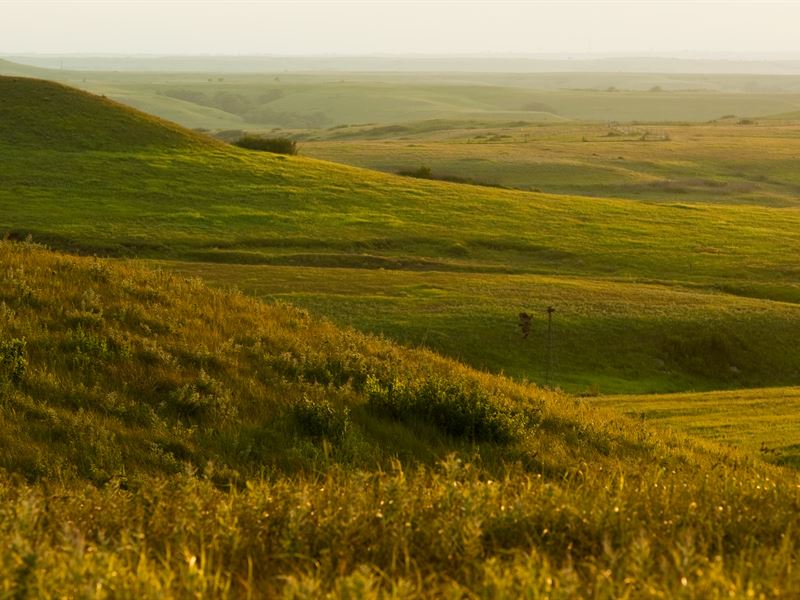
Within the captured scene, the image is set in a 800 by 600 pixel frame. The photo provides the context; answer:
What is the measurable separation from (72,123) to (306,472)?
218 feet

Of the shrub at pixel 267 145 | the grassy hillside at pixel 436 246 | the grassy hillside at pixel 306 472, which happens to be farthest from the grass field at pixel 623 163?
the grassy hillside at pixel 306 472

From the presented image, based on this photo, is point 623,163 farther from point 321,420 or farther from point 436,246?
point 321,420

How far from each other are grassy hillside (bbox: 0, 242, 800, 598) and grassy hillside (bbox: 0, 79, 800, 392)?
16597 millimetres

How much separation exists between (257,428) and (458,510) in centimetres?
800

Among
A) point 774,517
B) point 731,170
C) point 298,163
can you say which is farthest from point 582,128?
point 774,517

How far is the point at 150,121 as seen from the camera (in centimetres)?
8112

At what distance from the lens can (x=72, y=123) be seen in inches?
3012

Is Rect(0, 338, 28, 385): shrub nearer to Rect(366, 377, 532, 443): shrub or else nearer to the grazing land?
the grazing land

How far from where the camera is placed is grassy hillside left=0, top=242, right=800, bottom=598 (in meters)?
7.38

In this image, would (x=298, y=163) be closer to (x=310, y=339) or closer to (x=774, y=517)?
(x=310, y=339)

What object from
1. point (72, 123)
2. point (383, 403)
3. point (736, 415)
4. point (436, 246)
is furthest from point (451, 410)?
point (72, 123)

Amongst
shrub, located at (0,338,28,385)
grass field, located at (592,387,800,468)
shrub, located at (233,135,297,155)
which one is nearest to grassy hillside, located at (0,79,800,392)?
grass field, located at (592,387,800,468)

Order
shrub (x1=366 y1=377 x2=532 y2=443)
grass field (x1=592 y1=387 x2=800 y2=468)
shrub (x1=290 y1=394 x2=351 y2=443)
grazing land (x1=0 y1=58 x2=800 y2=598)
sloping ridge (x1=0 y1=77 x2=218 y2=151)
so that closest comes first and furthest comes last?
grazing land (x1=0 y1=58 x2=800 y2=598) < shrub (x1=290 y1=394 x2=351 y2=443) < shrub (x1=366 y1=377 x2=532 y2=443) < grass field (x1=592 y1=387 x2=800 y2=468) < sloping ridge (x1=0 y1=77 x2=218 y2=151)

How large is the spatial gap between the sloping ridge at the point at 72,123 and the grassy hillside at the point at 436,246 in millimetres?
208
